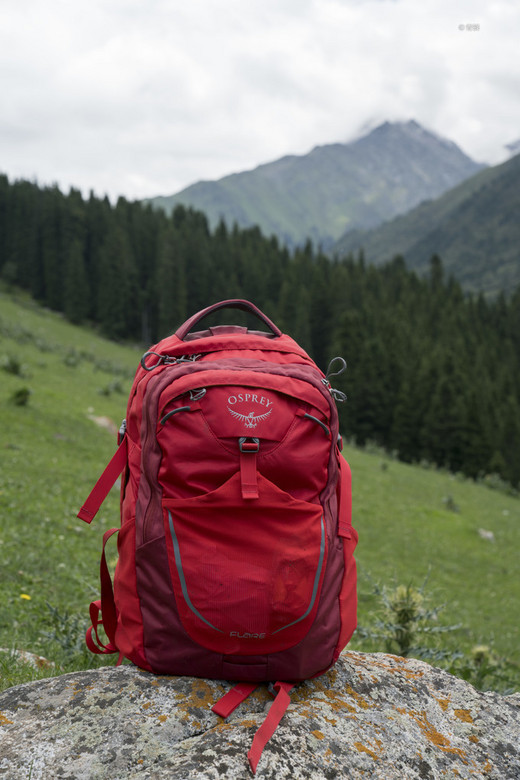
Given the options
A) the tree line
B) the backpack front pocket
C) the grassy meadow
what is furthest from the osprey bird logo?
the tree line

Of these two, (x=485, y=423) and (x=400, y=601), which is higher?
(x=400, y=601)

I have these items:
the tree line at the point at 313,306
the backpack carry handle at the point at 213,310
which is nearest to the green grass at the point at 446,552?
the backpack carry handle at the point at 213,310

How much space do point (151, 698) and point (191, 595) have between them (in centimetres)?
55

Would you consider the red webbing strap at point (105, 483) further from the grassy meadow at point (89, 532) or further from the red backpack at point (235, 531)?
the grassy meadow at point (89, 532)

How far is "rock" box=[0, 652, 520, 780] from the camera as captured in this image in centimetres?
250

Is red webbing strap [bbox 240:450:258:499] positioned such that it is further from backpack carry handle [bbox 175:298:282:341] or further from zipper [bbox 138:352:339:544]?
backpack carry handle [bbox 175:298:282:341]

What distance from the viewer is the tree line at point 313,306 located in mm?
57594

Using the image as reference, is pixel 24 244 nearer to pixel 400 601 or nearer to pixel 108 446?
pixel 108 446

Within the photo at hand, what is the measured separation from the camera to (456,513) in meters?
22.0

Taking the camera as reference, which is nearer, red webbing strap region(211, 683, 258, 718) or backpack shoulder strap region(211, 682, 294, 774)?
backpack shoulder strap region(211, 682, 294, 774)

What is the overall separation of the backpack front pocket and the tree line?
5397cm

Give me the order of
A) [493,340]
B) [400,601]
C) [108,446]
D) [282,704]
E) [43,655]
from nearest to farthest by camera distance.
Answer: [282,704] → [43,655] → [400,601] → [108,446] → [493,340]

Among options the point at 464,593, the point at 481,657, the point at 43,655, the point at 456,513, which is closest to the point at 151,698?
the point at 43,655

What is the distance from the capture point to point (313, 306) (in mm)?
76875
